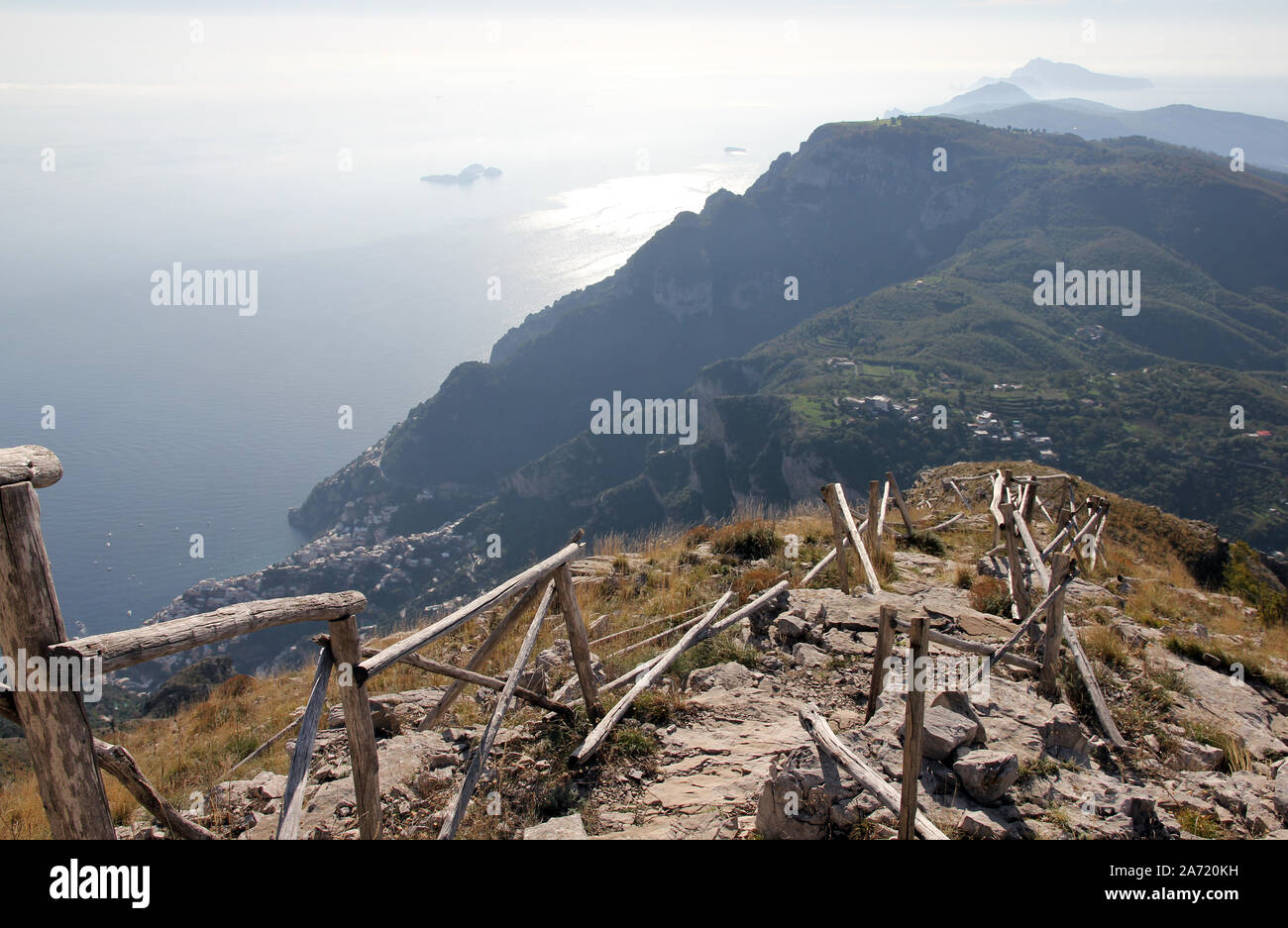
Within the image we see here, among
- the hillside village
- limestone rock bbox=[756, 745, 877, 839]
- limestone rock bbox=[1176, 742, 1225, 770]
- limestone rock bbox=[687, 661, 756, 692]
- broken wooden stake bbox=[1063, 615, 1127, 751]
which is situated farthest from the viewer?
limestone rock bbox=[687, 661, 756, 692]

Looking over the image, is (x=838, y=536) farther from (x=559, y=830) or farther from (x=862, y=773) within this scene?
(x=559, y=830)

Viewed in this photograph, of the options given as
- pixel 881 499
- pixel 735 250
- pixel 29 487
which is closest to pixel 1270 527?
pixel 881 499

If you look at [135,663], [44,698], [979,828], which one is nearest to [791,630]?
[979,828]

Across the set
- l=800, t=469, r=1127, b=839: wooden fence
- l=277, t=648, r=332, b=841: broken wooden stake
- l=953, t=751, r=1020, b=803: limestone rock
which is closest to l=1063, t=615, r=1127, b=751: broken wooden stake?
l=800, t=469, r=1127, b=839: wooden fence

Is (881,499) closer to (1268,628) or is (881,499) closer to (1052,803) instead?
(1268,628)

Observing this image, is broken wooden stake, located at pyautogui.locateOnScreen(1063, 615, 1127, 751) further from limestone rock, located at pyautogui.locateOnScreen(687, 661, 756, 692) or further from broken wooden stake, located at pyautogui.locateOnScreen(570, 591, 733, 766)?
broken wooden stake, located at pyautogui.locateOnScreen(570, 591, 733, 766)

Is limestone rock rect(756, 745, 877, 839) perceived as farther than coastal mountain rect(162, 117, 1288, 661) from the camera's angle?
No
